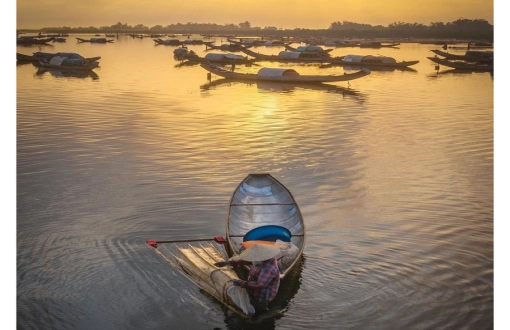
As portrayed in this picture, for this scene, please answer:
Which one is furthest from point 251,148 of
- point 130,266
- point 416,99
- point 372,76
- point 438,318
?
point 372,76

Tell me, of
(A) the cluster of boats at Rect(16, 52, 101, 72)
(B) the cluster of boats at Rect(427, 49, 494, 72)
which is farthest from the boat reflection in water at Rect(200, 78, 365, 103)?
(B) the cluster of boats at Rect(427, 49, 494, 72)

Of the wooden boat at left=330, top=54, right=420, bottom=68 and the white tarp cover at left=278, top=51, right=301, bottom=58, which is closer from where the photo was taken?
the wooden boat at left=330, top=54, right=420, bottom=68

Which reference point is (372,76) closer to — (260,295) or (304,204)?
(304,204)

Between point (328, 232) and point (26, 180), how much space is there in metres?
7.18

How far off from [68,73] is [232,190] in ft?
90.6

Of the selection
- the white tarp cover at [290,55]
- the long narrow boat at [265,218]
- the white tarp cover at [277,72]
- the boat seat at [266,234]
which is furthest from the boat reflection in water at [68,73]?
the boat seat at [266,234]

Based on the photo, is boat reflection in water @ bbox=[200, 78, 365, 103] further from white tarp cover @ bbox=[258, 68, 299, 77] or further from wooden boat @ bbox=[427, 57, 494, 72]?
wooden boat @ bbox=[427, 57, 494, 72]

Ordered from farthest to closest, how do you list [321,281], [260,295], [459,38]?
[459,38], [321,281], [260,295]

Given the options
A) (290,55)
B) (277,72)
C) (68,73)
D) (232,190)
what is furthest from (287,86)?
(232,190)

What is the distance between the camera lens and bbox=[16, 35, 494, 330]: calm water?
827 centimetres

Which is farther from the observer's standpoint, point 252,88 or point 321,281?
point 252,88

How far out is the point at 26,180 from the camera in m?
13.9

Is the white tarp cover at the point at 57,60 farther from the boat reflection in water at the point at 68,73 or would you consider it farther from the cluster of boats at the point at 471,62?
the cluster of boats at the point at 471,62

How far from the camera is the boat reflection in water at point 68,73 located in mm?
35938
